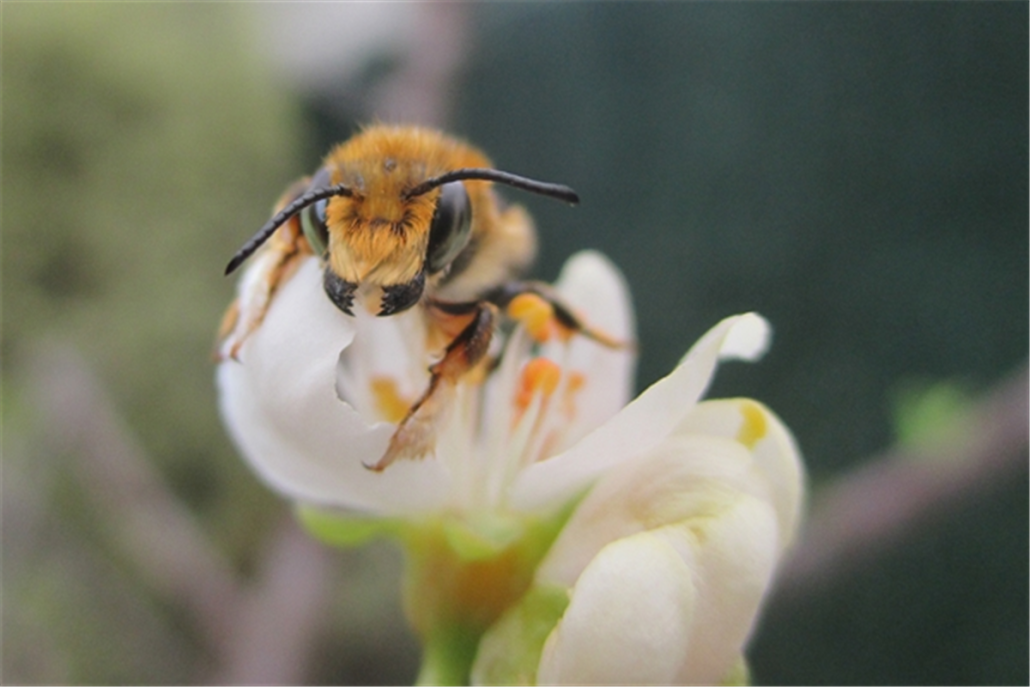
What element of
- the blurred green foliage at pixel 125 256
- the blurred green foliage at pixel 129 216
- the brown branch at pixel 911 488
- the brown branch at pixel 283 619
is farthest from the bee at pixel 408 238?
the blurred green foliage at pixel 129 216

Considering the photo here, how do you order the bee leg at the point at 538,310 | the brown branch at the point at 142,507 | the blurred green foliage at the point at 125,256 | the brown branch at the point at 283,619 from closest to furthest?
the bee leg at the point at 538,310 → the brown branch at the point at 283,619 → the brown branch at the point at 142,507 → the blurred green foliage at the point at 125,256

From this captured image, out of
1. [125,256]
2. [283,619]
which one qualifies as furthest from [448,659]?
[125,256]

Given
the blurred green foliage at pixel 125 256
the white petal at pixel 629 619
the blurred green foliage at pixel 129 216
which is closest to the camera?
the white petal at pixel 629 619

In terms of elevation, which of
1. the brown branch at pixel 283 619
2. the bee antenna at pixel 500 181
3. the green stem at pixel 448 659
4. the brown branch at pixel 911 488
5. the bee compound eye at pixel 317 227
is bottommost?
the brown branch at pixel 283 619

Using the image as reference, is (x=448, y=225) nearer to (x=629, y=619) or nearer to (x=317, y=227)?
(x=317, y=227)

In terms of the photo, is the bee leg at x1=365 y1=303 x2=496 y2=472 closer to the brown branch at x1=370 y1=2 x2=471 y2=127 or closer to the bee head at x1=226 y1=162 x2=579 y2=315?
the bee head at x1=226 y1=162 x2=579 y2=315

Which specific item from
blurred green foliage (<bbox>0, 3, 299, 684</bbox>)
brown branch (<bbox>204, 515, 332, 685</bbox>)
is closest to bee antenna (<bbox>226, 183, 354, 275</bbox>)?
brown branch (<bbox>204, 515, 332, 685</bbox>)

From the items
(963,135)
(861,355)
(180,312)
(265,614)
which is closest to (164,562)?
(265,614)

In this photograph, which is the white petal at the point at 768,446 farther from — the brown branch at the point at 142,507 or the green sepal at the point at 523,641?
the brown branch at the point at 142,507
